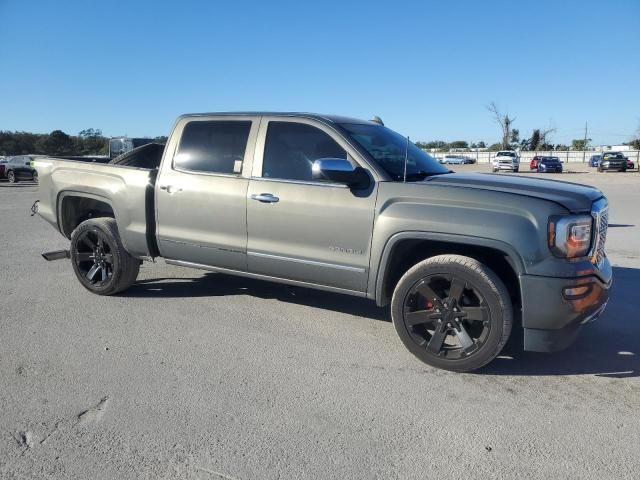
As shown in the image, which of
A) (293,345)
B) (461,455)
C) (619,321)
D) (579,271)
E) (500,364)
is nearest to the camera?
(461,455)

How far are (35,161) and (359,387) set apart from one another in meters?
4.71

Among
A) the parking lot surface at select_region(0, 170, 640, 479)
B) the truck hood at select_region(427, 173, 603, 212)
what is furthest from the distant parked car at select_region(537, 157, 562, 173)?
the truck hood at select_region(427, 173, 603, 212)

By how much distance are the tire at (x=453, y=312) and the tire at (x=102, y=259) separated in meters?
2.98

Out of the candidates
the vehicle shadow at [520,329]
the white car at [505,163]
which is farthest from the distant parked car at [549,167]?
the vehicle shadow at [520,329]

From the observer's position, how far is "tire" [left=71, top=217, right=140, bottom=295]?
556cm

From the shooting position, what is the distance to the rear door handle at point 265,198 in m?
4.60

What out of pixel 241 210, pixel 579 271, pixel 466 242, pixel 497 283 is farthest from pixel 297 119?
pixel 579 271

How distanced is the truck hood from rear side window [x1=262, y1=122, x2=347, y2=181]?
913 millimetres

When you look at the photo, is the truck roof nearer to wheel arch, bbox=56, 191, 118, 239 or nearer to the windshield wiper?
the windshield wiper

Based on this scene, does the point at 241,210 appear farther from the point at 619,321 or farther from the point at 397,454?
the point at 619,321

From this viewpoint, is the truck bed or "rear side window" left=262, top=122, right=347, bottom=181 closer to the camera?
"rear side window" left=262, top=122, right=347, bottom=181

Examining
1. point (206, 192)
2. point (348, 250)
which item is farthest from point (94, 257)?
point (348, 250)

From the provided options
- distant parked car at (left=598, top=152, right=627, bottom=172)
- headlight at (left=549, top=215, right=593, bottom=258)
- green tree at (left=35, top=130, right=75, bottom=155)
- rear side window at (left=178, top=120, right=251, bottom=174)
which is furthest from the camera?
green tree at (left=35, top=130, right=75, bottom=155)

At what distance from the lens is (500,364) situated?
4.09m
